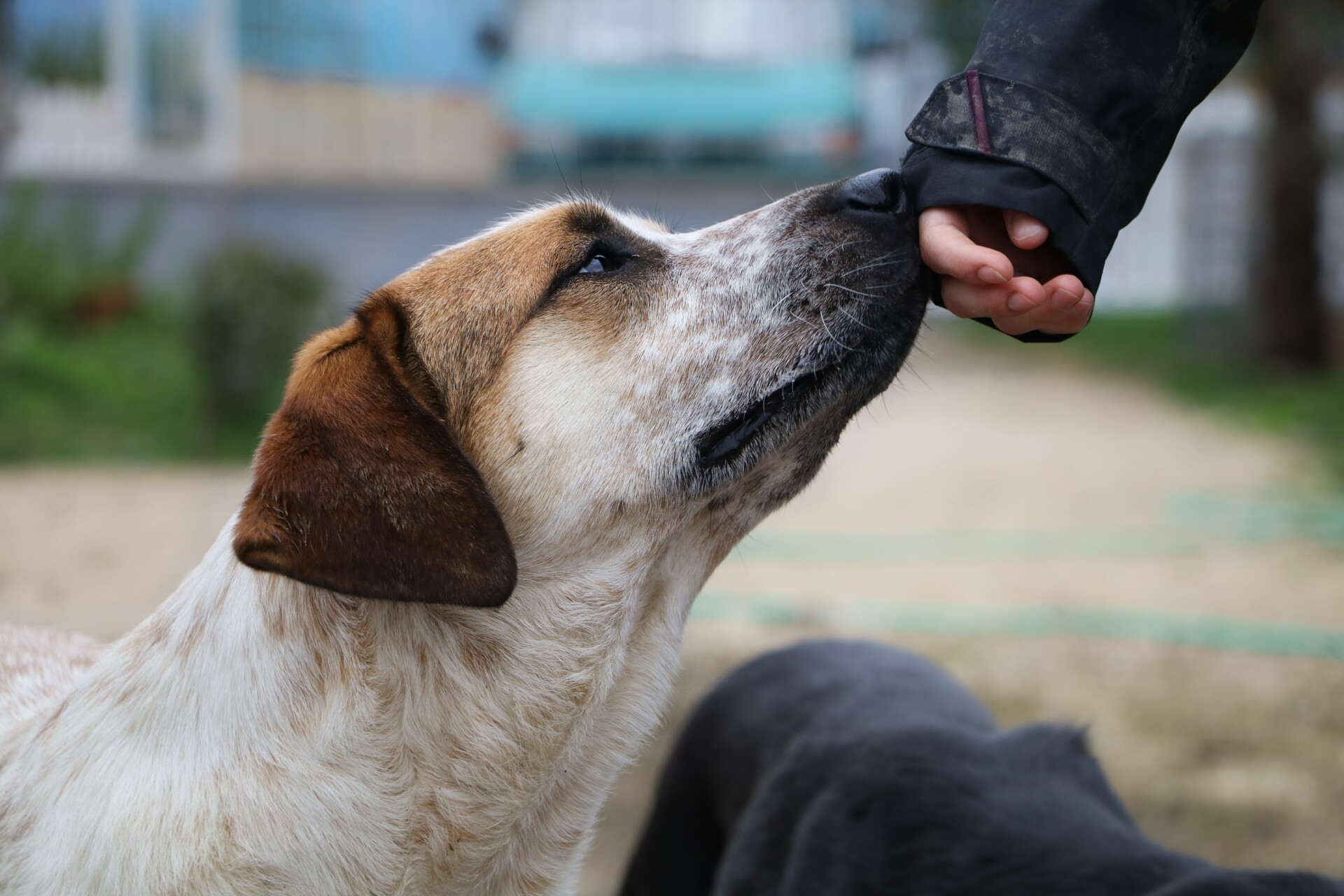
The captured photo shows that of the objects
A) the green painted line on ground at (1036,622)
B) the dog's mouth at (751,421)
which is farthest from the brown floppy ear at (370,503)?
the green painted line on ground at (1036,622)

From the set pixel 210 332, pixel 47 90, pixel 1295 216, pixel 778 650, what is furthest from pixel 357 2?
pixel 778 650

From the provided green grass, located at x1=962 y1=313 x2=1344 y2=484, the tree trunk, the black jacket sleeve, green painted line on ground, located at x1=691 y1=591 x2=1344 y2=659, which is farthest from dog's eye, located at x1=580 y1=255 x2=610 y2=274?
the tree trunk

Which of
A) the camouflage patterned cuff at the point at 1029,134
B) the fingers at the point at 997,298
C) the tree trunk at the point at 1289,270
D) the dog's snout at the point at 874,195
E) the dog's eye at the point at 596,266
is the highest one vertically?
the camouflage patterned cuff at the point at 1029,134

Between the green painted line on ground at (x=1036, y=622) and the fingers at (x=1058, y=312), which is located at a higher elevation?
the fingers at (x=1058, y=312)

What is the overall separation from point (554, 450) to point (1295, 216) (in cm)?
1357

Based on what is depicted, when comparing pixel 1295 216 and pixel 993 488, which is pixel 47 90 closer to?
pixel 993 488

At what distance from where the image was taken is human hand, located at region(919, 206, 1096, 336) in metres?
2.18

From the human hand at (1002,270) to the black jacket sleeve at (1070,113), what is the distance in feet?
0.17

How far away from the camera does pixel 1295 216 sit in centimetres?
1365

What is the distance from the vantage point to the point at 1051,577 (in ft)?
23.7

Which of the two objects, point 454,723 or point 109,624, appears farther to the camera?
point 109,624

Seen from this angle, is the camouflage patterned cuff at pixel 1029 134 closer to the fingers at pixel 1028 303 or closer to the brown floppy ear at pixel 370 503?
the fingers at pixel 1028 303

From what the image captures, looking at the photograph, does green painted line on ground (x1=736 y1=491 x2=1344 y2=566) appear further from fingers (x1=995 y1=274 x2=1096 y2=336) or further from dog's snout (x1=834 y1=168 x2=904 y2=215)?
fingers (x1=995 y1=274 x2=1096 y2=336)

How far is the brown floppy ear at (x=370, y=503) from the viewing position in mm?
1920
